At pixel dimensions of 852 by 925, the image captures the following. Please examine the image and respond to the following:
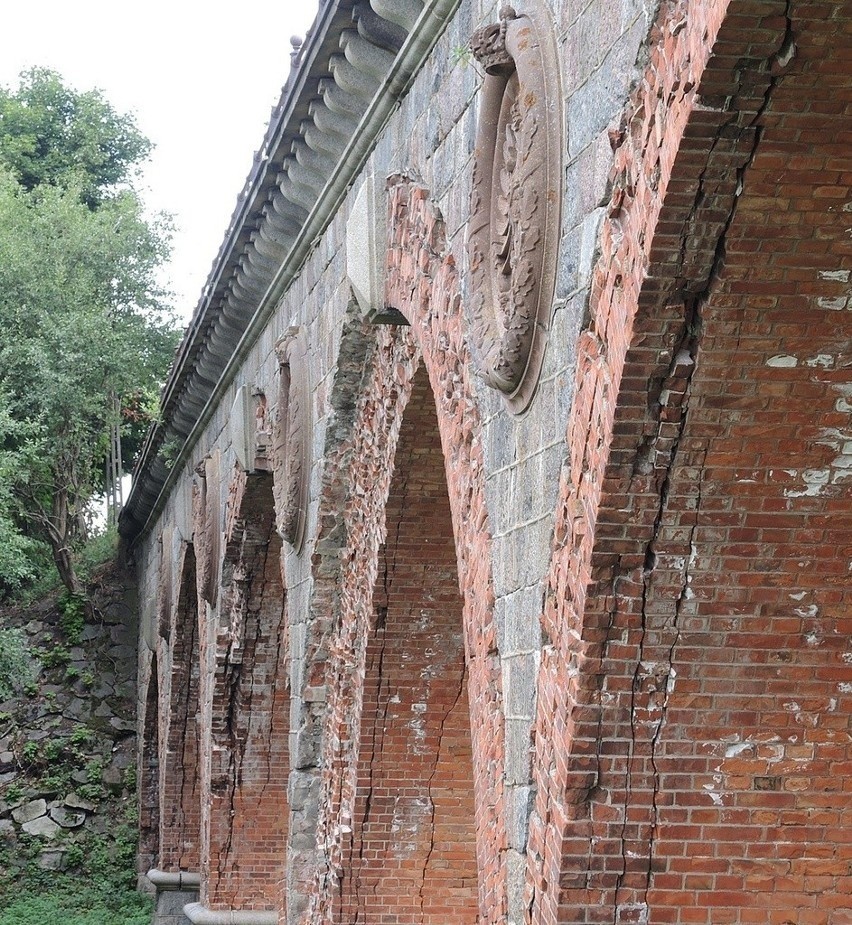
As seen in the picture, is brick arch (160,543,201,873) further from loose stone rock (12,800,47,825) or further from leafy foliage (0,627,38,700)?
loose stone rock (12,800,47,825)

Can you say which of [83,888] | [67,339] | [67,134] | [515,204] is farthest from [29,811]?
[515,204]

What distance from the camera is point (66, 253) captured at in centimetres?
1944

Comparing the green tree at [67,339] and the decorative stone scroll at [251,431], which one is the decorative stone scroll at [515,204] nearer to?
the decorative stone scroll at [251,431]

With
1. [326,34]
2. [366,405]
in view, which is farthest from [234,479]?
[326,34]

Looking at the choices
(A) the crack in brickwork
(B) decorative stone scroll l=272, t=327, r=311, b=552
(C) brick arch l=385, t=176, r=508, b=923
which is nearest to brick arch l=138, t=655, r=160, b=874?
(B) decorative stone scroll l=272, t=327, r=311, b=552

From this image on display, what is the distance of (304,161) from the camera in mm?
8164

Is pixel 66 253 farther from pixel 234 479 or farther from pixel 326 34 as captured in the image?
pixel 326 34

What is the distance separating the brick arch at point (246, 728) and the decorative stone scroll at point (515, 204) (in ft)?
21.6

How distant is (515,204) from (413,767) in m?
3.87

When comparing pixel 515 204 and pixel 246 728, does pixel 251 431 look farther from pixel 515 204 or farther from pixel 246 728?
pixel 515 204

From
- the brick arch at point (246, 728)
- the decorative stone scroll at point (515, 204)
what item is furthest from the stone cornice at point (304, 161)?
the brick arch at point (246, 728)

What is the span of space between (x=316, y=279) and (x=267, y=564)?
3.46 m

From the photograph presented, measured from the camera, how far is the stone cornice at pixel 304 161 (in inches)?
251

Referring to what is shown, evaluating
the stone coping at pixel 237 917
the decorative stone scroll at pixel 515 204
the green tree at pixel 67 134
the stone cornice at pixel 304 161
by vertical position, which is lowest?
the stone coping at pixel 237 917
